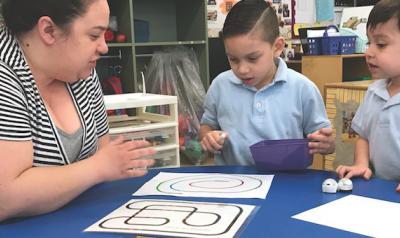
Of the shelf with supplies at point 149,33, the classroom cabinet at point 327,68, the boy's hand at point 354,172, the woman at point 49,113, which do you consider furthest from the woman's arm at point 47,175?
the classroom cabinet at point 327,68

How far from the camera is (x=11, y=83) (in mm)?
760

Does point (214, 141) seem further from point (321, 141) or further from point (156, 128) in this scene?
point (156, 128)

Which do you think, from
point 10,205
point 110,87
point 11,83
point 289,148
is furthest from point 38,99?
point 110,87

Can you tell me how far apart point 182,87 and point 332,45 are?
1.09 meters

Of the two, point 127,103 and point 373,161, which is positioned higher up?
point 127,103

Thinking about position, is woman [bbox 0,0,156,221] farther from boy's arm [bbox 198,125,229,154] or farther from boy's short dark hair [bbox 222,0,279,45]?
boy's short dark hair [bbox 222,0,279,45]

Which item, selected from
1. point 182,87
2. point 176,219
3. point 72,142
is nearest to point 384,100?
point 176,219

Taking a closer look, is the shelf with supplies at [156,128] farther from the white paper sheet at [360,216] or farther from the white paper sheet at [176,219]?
the white paper sheet at [360,216]

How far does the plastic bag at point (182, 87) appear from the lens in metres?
2.73

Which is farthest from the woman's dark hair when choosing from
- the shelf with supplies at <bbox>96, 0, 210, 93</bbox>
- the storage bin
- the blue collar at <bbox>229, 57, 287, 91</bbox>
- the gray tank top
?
the storage bin

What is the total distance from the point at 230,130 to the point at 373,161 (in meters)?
0.44

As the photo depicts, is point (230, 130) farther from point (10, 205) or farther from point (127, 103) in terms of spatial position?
point (10, 205)

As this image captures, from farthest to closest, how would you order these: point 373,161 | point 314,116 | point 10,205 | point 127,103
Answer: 1. point 127,103
2. point 314,116
3. point 373,161
4. point 10,205

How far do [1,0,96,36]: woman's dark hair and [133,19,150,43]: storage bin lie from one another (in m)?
1.83
